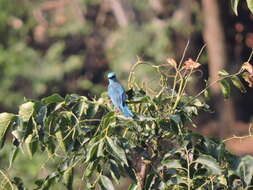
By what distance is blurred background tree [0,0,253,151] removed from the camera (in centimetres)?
1005

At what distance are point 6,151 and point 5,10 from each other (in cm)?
401

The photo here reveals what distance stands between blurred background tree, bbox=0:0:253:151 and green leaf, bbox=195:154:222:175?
20.7ft

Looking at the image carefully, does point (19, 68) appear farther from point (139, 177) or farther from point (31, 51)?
point (139, 177)

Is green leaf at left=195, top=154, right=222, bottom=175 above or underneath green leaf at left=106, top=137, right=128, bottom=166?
underneath

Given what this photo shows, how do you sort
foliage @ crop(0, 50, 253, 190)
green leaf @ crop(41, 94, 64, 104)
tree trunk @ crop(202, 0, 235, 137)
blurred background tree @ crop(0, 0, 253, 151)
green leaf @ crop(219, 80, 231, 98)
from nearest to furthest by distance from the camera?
1. foliage @ crop(0, 50, 253, 190)
2. green leaf @ crop(41, 94, 64, 104)
3. green leaf @ crop(219, 80, 231, 98)
4. tree trunk @ crop(202, 0, 235, 137)
5. blurred background tree @ crop(0, 0, 253, 151)

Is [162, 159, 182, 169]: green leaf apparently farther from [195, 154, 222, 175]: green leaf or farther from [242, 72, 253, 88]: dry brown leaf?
[242, 72, 253, 88]: dry brown leaf

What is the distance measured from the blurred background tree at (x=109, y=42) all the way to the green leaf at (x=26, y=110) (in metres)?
6.24

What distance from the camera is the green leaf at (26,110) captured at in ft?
8.01

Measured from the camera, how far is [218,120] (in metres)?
10.4

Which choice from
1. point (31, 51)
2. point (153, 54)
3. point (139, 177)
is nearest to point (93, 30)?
point (31, 51)

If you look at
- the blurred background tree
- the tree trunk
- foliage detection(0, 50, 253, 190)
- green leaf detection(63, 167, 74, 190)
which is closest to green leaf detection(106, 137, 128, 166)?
foliage detection(0, 50, 253, 190)

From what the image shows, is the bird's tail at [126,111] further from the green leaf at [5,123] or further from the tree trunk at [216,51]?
the tree trunk at [216,51]

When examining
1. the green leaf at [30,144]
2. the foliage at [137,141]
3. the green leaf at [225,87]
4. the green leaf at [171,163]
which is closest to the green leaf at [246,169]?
the foliage at [137,141]

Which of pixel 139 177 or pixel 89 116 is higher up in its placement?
pixel 89 116
